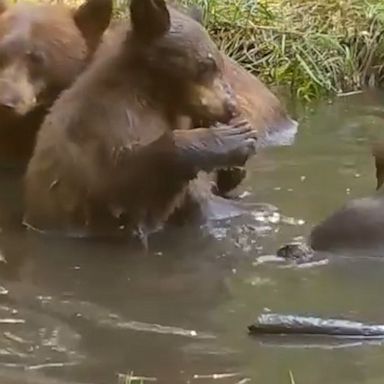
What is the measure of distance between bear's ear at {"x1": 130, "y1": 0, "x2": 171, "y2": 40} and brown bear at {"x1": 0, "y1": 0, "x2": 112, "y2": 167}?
103 cm

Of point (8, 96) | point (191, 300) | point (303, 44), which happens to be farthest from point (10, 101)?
point (303, 44)

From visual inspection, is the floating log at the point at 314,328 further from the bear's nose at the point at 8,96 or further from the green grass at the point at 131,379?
the bear's nose at the point at 8,96

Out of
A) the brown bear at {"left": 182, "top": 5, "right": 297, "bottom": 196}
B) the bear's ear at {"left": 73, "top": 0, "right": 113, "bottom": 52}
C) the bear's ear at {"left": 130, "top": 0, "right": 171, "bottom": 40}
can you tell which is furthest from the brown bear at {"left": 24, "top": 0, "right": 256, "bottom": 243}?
the brown bear at {"left": 182, "top": 5, "right": 297, "bottom": 196}

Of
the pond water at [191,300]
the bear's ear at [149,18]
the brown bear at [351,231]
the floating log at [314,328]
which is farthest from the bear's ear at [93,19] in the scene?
the floating log at [314,328]

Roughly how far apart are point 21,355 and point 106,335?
0.30 meters

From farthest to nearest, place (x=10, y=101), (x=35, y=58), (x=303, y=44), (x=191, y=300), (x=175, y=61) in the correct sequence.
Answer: (x=303, y=44), (x=35, y=58), (x=10, y=101), (x=175, y=61), (x=191, y=300)

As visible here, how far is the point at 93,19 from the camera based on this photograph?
20.8 ft

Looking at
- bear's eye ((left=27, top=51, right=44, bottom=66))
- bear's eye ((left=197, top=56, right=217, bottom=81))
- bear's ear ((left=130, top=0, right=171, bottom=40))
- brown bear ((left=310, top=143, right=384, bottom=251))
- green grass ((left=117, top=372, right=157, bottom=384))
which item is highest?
bear's ear ((left=130, top=0, right=171, bottom=40))

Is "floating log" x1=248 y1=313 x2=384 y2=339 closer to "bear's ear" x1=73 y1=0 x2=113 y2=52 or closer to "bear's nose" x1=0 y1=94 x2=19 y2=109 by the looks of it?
"bear's nose" x1=0 y1=94 x2=19 y2=109

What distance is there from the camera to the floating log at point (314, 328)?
339 centimetres

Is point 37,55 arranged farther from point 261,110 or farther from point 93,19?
point 261,110

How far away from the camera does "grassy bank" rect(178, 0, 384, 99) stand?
28.4 ft

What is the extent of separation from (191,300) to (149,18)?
1480 mm

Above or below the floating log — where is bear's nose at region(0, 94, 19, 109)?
below
